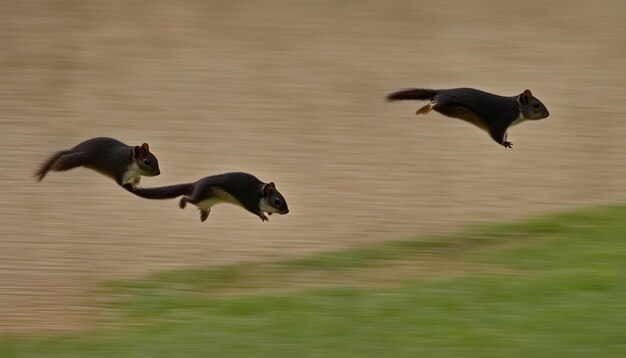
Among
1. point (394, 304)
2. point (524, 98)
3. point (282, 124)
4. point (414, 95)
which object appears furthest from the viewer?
point (282, 124)

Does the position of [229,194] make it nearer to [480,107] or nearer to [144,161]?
[144,161]

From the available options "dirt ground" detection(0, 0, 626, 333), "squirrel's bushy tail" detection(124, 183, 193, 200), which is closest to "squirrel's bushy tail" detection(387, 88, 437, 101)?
"squirrel's bushy tail" detection(124, 183, 193, 200)

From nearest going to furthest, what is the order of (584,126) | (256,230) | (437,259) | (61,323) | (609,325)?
1. (609,325)
2. (61,323)
3. (437,259)
4. (256,230)
5. (584,126)

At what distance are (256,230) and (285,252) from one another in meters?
0.78

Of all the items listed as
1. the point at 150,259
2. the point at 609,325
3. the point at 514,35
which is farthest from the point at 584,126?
the point at 609,325

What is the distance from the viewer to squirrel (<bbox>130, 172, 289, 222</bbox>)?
250 inches

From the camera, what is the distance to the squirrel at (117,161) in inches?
243

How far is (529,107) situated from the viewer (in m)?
6.59

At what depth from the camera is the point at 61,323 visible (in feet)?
27.1

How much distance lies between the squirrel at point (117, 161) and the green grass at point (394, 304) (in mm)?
1375

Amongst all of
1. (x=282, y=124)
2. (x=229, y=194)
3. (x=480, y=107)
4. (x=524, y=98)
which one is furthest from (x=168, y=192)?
Answer: (x=282, y=124)

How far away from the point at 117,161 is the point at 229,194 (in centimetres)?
59

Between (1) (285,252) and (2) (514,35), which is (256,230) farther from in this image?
(2) (514,35)

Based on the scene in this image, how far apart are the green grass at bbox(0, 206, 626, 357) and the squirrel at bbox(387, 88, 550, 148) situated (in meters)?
1.33
